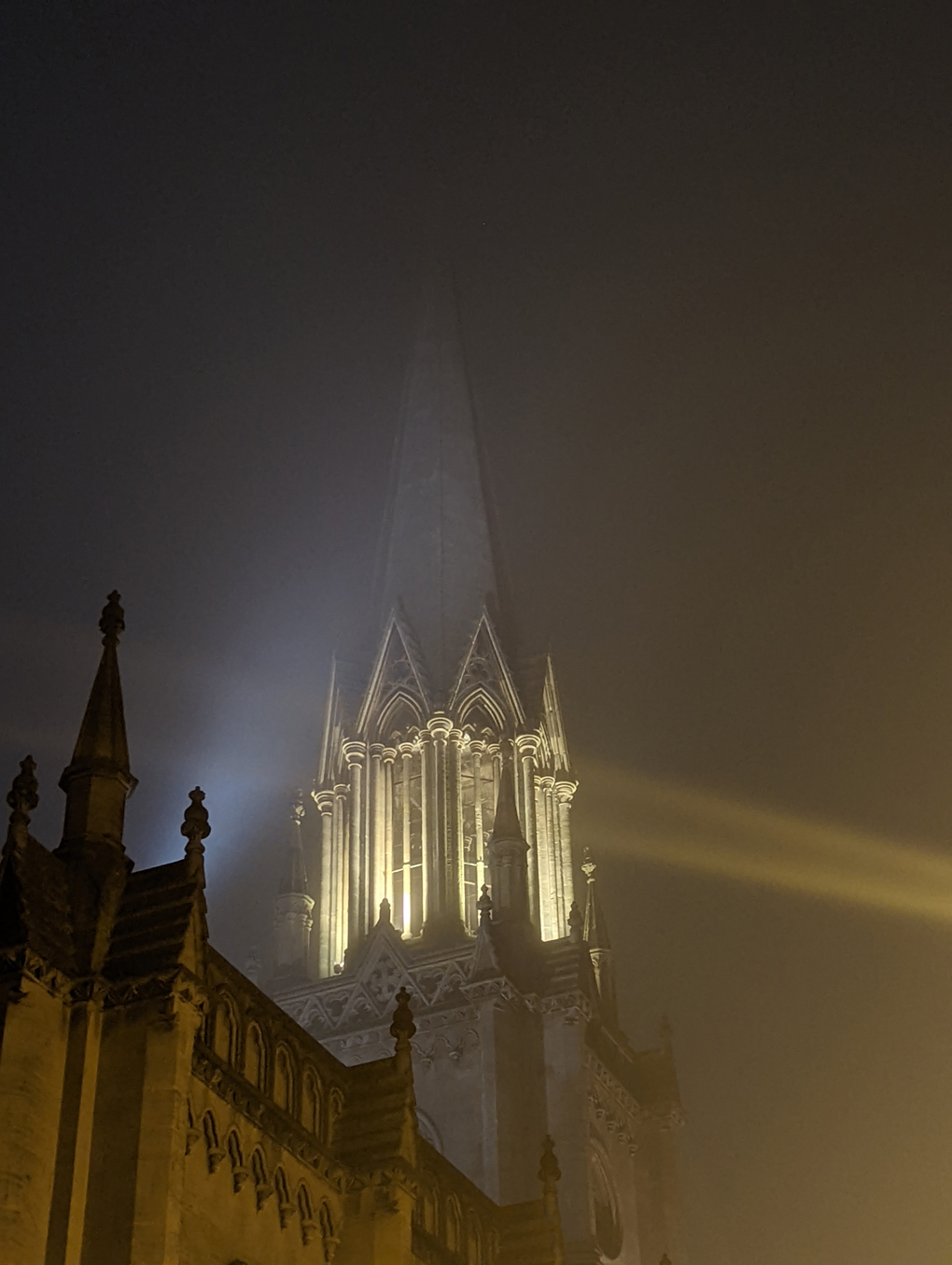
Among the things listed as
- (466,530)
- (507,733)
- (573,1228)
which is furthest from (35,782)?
(466,530)

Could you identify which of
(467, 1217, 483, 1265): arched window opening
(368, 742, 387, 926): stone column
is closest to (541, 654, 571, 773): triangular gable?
(368, 742, 387, 926): stone column

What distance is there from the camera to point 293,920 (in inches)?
1725

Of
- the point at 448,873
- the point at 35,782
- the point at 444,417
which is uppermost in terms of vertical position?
the point at 444,417

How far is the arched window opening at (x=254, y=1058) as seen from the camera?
1716 cm

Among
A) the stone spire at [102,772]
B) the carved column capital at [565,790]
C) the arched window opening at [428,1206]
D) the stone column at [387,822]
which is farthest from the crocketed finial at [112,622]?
the carved column capital at [565,790]

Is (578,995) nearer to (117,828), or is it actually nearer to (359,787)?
(359,787)

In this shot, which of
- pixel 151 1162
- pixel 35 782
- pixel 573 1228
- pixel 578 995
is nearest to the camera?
pixel 151 1162

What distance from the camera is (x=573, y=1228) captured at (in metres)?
36.5

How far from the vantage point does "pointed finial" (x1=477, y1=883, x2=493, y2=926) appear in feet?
132

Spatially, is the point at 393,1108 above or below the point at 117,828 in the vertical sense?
below

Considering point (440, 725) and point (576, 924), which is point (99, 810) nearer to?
point (576, 924)

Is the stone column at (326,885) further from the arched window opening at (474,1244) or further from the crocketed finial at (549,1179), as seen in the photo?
the arched window opening at (474,1244)

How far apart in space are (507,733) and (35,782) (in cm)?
3057

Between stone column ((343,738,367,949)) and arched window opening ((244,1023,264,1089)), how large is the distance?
24.9 meters
